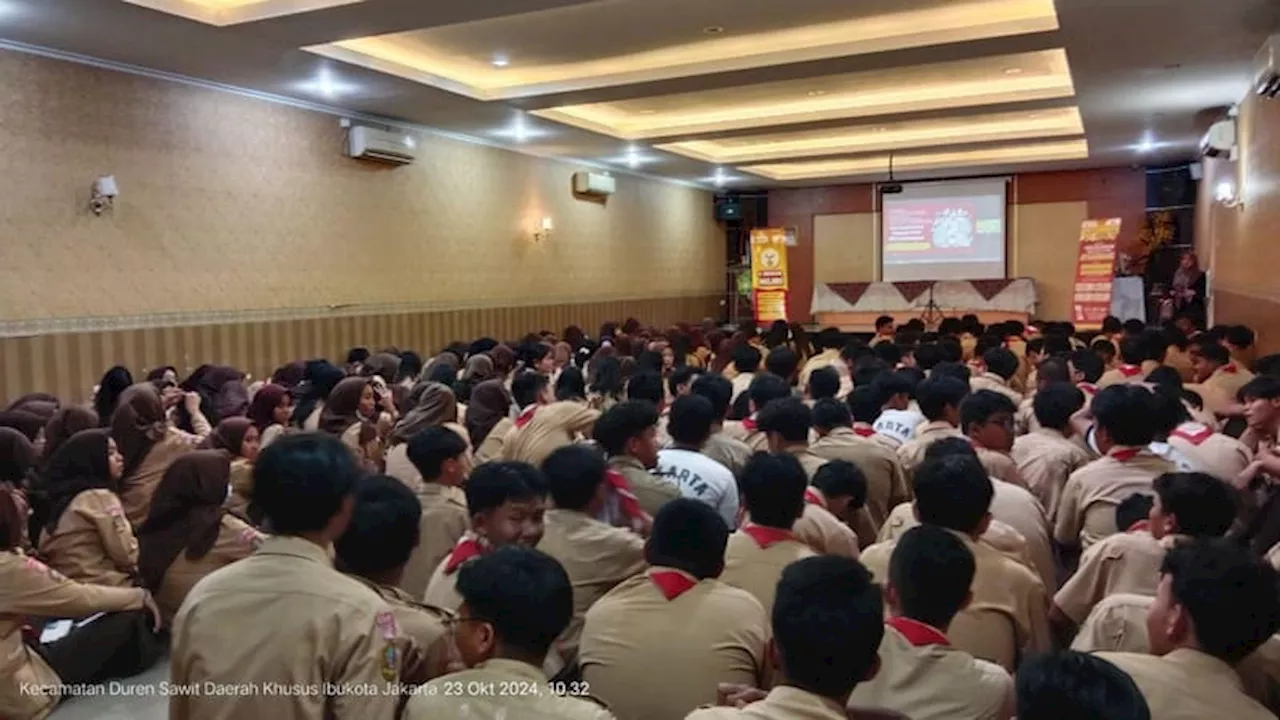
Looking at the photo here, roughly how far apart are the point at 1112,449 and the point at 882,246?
14539 millimetres

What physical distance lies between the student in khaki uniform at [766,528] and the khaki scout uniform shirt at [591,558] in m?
0.30

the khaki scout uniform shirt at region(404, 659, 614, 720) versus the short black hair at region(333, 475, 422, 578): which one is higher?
the short black hair at region(333, 475, 422, 578)

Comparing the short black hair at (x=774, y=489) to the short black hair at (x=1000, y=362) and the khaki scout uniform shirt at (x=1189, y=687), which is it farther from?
the short black hair at (x=1000, y=362)

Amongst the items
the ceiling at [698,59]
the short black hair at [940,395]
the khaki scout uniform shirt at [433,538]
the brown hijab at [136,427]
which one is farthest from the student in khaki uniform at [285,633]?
the ceiling at [698,59]

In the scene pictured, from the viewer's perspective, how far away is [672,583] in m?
2.21

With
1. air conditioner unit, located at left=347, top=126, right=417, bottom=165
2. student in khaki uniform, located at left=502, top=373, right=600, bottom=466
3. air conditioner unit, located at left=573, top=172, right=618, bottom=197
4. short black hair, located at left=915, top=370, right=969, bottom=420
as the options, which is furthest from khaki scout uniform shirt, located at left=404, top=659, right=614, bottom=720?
air conditioner unit, located at left=573, top=172, right=618, bottom=197

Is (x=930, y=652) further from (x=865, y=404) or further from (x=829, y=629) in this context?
(x=865, y=404)

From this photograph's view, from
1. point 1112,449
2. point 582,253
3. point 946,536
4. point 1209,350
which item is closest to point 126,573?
point 946,536

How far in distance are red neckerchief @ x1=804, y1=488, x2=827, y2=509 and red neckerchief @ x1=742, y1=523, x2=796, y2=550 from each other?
1.33 feet

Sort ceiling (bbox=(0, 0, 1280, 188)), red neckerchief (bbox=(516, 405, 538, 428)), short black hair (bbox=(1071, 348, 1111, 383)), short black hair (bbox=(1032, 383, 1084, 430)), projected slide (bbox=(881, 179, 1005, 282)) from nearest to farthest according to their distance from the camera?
short black hair (bbox=(1032, 383, 1084, 430)), red neckerchief (bbox=(516, 405, 538, 428)), short black hair (bbox=(1071, 348, 1111, 383)), ceiling (bbox=(0, 0, 1280, 188)), projected slide (bbox=(881, 179, 1005, 282))

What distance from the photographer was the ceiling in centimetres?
634

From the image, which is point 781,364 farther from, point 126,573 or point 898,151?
point 898,151

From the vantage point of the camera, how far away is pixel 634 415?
11.4ft

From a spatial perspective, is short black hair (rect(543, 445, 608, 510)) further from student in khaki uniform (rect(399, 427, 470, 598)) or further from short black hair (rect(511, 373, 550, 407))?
short black hair (rect(511, 373, 550, 407))
